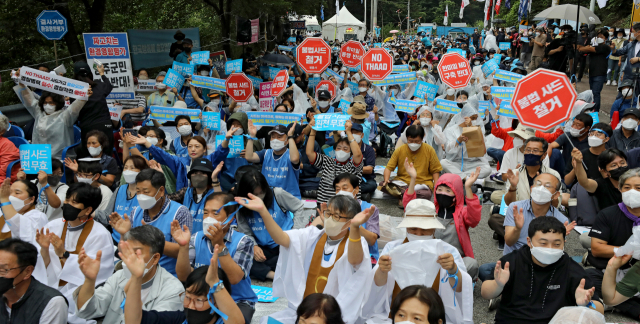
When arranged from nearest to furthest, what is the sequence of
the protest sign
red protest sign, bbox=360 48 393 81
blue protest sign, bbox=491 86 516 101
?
the protest sign, blue protest sign, bbox=491 86 516 101, red protest sign, bbox=360 48 393 81

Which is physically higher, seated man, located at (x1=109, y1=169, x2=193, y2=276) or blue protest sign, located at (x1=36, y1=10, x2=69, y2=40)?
blue protest sign, located at (x1=36, y1=10, x2=69, y2=40)

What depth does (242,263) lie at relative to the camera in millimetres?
4016

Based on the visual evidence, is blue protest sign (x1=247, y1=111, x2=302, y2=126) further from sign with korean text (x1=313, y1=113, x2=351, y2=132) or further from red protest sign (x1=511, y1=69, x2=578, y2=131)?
red protest sign (x1=511, y1=69, x2=578, y2=131)

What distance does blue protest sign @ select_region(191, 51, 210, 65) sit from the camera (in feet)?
36.6

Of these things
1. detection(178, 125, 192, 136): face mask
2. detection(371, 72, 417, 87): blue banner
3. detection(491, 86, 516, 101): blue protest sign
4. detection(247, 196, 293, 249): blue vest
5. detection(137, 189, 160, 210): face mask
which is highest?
detection(371, 72, 417, 87): blue banner

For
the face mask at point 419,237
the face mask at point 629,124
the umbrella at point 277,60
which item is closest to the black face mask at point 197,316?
the face mask at point 419,237

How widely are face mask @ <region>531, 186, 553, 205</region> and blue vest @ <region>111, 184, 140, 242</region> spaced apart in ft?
12.3

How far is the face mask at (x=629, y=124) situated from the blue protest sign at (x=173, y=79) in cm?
733

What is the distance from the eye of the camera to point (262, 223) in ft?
17.3

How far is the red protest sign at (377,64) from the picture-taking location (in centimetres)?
1066

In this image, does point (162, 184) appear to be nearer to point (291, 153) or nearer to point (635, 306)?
point (291, 153)

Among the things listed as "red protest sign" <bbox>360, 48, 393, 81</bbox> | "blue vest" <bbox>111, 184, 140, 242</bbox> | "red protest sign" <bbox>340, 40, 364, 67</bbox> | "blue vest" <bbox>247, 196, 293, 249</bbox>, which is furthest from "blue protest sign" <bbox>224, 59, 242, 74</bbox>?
"blue vest" <bbox>247, 196, 293, 249</bbox>

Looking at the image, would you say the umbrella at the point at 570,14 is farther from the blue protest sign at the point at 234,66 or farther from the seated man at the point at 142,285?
the seated man at the point at 142,285

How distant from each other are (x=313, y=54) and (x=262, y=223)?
20.6 ft
